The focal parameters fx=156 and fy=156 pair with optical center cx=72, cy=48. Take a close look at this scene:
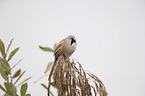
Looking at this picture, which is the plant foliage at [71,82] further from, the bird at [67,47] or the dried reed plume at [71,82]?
the bird at [67,47]

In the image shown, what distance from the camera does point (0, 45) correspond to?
0.70 meters

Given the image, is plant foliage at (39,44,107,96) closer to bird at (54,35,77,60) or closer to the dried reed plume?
the dried reed plume

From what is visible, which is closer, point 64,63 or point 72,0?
point 64,63

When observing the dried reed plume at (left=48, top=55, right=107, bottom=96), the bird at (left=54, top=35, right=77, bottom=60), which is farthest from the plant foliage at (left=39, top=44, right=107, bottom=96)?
the bird at (left=54, top=35, right=77, bottom=60)

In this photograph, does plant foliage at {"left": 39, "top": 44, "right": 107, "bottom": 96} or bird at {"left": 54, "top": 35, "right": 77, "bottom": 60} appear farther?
bird at {"left": 54, "top": 35, "right": 77, "bottom": 60}

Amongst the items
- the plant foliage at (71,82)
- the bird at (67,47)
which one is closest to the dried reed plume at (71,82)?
the plant foliage at (71,82)

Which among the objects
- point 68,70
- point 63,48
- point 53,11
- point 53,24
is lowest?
point 68,70

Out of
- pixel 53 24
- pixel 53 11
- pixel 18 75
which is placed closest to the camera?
pixel 18 75

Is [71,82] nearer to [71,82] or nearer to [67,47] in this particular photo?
[71,82]

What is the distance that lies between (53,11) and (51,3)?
280mm

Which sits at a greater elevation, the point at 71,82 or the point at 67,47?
the point at 67,47

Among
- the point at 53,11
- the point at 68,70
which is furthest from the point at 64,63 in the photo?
the point at 53,11

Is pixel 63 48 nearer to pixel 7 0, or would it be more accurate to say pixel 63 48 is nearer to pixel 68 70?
pixel 68 70

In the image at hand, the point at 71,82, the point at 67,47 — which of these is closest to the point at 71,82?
the point at 71,82
